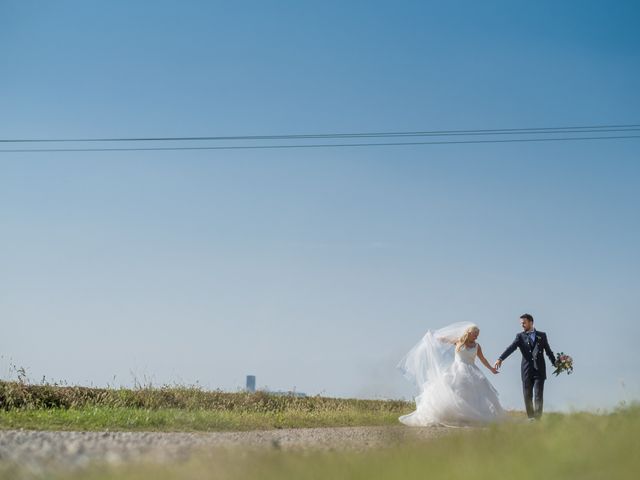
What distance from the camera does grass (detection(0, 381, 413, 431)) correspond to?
1612cm

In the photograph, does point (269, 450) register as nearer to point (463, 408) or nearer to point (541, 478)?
point (541, 478)

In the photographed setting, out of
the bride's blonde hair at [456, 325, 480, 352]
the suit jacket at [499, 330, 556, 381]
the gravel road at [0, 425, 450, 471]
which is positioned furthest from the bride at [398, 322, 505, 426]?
the gravel road at [0, 425, 450, 471]

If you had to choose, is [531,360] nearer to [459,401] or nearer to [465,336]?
[465,336]

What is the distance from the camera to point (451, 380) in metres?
17.7

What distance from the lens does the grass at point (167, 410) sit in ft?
52.9

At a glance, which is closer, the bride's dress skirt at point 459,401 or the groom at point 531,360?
the bride's dress skirt at point 459,401

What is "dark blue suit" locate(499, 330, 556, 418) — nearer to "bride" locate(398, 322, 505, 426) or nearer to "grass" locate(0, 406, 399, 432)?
"bride" locate(398, 322, 505, 426)

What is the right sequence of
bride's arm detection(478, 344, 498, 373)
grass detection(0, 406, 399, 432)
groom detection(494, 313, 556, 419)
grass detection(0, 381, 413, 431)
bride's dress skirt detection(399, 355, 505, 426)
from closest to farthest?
grass detection(0, 406, 399, 432) < grass detection(0, 381, 413, 431) < bride's dress skirt detection(399, 355, 505, 426) < bride's arm detection(478, 344, 498, 373) < groom detection(494, 313, 556, 419)

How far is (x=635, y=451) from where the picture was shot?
25.6 ft

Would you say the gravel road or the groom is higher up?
the groom

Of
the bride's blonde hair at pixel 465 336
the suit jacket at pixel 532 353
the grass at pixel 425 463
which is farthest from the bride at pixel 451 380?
the grass at pixel 425 463

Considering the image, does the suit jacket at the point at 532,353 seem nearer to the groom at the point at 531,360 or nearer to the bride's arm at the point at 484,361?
the groom at the point at 531,360

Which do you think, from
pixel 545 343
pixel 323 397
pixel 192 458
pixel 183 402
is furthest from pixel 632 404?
pixel 323 397

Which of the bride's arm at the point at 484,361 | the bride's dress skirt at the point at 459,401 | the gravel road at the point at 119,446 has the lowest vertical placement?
the gravel road at the point at 119,446
